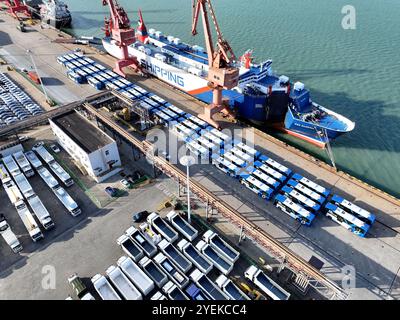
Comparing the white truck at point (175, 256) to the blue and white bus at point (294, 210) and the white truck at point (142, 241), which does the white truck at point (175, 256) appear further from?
the blue and white bus at point (294, 210)

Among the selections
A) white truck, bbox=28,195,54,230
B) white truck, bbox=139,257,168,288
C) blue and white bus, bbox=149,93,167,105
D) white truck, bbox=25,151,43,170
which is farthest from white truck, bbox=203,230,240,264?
blue and white bus, bbox=149,93,167,105

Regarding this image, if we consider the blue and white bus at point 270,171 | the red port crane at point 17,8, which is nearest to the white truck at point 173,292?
the blue and white bus at point 270,171

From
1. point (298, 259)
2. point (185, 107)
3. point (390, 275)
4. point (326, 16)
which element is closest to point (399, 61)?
point (326, 16)

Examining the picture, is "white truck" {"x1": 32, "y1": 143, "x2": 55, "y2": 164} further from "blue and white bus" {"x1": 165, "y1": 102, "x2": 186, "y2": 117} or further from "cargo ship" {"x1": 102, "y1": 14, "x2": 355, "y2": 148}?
"cargo ship" {"x1": 102, "y1": 14, "x2": 355, "y2": 148}

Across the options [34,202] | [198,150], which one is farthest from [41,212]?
[198,150]

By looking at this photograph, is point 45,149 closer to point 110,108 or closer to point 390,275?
point 110,108

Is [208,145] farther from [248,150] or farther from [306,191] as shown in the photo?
[306,191]
